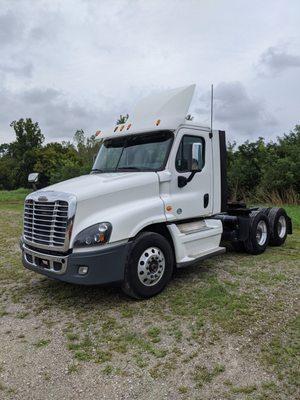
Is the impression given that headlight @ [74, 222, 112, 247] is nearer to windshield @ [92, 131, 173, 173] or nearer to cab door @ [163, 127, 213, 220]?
cab door @ [163, 127, 213, 220]

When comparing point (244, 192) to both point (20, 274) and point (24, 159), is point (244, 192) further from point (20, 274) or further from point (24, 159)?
point (24, 159)

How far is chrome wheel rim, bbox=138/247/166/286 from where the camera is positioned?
5.45 metres

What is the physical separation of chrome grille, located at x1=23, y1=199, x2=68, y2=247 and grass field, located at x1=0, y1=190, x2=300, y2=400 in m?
0.97

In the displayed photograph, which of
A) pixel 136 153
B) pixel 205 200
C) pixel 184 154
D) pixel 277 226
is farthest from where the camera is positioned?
pixel 277 226

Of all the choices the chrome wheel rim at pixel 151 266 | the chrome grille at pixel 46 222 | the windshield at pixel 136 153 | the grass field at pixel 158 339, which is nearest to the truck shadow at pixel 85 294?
the grass field at pixel 158 339

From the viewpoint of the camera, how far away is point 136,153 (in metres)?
6.43

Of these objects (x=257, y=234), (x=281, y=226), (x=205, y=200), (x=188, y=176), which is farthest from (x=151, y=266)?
(x=281, y=226)

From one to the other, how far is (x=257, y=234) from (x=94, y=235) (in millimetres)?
4429

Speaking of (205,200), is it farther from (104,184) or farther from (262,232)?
(262,232)

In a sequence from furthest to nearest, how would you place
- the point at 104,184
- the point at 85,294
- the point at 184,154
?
the point at 184,154 < the point at 85,294 < the point at 104,184

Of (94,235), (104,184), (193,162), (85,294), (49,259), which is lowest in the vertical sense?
(85,294)

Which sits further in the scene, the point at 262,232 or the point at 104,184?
the point at 262,232

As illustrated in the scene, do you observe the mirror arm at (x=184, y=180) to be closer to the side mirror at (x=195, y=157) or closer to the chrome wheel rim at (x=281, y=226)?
the side mirror at (x=195, y=157)

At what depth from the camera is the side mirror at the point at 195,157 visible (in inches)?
245
